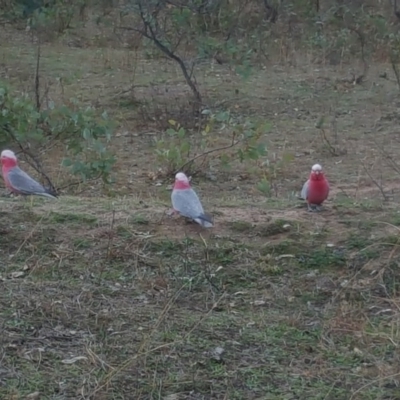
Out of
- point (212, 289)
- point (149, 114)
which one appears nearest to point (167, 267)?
point (212, 289)

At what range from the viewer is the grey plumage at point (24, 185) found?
494 cm

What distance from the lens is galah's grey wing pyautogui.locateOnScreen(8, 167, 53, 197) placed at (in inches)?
195

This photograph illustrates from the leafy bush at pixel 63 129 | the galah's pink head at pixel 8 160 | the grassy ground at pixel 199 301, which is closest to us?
the grassy ground at pixel 199 301

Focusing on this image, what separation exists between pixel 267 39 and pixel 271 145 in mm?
4397

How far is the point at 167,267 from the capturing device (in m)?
3.91

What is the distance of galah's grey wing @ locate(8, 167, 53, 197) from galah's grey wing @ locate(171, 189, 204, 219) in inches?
37.2

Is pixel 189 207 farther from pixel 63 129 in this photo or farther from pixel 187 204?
pixel 63 129

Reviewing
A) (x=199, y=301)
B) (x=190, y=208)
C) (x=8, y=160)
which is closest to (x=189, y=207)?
(x=190, y=208)

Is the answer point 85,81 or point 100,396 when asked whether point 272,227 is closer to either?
point 100,396

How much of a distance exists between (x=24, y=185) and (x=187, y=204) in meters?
1.18

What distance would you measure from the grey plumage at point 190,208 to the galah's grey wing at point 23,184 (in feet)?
3.14

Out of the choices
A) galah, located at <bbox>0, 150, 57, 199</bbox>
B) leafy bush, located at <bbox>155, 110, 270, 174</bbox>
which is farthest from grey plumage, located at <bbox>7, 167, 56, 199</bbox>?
leafy bush, located at <bbox>155, 110, 270, 174</bbox>

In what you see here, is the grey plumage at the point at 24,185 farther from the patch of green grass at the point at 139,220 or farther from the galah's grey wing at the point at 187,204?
the galah's grey wing at the point at 187,204

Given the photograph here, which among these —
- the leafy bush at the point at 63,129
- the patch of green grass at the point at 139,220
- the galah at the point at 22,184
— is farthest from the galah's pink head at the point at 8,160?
the patch of green grass at the point at 139,220
